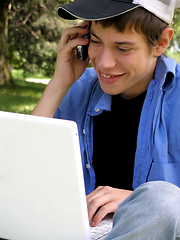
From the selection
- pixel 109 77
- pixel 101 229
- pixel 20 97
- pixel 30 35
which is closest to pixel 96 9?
pixel 109 77

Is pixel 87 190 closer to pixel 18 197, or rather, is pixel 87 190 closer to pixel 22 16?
pixel 18 197

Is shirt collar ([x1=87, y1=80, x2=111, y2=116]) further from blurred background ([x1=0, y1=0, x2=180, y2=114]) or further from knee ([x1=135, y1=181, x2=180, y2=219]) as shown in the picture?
blurred background ([x1=0, y1=0, x2=180, y2=114])

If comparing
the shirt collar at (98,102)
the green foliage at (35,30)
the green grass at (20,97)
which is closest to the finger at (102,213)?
the shirt collar at (98,102)

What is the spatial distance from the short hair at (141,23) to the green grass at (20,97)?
190 inches

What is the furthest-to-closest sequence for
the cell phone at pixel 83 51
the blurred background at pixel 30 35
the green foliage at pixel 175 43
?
1. the blurred background at pixel 30 35
2. the green foliage at pixel 175 43
3. the cell phone at pixel 83 51

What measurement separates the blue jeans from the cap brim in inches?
36.7

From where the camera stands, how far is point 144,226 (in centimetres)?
105

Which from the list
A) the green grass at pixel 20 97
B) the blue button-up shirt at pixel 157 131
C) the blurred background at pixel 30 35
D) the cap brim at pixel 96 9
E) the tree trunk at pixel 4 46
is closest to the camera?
the cap brim at pixel 96 9

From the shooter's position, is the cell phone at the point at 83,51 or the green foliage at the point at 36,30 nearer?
the cell phone at the point at 83,51

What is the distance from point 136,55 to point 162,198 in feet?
3.08

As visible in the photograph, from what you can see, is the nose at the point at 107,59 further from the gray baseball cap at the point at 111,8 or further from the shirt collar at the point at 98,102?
the shirt collar at the point at 98,102

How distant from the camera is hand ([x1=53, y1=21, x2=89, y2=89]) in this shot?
2.22 m

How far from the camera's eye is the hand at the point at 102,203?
1.39 m

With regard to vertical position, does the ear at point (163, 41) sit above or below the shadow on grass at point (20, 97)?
above
